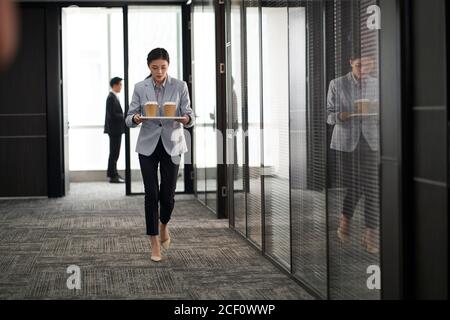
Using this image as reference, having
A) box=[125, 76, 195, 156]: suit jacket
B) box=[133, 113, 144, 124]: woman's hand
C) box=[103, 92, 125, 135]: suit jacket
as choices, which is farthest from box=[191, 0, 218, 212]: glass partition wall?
box=[133, 113, 144, 124]: woman's hand

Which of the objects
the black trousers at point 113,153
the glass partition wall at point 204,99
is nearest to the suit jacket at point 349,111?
the glass partition wall at point 204,99

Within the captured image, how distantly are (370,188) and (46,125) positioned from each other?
6.97 m

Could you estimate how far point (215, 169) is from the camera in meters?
7.59

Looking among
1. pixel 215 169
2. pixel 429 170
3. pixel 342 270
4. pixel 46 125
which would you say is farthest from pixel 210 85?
pixel 429 170

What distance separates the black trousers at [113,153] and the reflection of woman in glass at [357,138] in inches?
318

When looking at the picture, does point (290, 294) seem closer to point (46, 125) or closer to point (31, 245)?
point (31, 245)

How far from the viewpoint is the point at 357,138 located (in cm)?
316

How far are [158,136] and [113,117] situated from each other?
21.0 ft

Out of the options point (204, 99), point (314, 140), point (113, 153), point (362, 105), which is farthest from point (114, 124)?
point (362, 105)

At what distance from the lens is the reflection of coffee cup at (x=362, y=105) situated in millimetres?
3043

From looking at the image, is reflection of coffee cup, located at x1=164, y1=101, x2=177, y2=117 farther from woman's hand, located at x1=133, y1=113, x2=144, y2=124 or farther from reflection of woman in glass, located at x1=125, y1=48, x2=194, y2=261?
woman's hand, located at x1=133, y1=113, x2=144, y2=124

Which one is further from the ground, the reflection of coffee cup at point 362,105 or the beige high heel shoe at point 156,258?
the reflection of coffee cup at point 362,105

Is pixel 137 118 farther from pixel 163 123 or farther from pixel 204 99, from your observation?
pixel 204 99

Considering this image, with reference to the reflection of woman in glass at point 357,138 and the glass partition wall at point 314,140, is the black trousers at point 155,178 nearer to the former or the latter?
the glass partition wall at point 314,140
